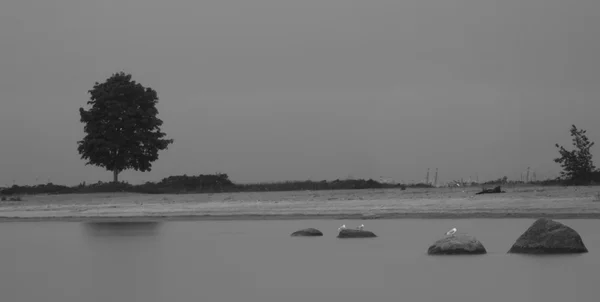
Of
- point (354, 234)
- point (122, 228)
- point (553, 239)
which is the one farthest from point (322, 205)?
point (553, 239)

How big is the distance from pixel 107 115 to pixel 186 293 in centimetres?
4041

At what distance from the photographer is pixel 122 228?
3291 centimetres

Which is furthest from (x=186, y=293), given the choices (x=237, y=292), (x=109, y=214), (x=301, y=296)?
(x=109, y=214)

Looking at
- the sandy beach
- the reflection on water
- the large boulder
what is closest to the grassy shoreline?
the sandy beach

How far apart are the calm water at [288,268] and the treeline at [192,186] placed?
18957 millimetres

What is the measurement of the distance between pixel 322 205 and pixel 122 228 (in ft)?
26.8

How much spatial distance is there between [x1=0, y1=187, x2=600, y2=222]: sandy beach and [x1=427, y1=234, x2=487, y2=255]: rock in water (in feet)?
34.3

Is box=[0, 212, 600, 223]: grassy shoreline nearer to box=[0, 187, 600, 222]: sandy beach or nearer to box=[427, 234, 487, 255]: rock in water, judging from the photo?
box=[0, 187, 600, 222]: sandy beach

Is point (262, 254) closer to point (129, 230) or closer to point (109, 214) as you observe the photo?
point (129, 230)

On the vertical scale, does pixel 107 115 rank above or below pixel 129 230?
above

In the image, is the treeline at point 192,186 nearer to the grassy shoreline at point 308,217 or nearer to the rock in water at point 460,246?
the grassy shoreline at point 308,217

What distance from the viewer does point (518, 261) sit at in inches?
750

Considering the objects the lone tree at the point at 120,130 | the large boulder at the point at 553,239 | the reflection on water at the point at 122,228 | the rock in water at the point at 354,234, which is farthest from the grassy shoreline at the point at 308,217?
the lone tree at the point at 120,130

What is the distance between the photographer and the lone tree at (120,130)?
181 feet
